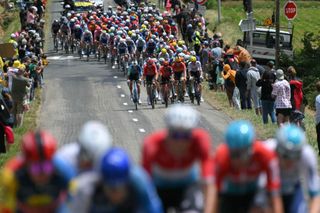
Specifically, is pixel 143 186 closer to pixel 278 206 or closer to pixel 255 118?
pixel 278 206

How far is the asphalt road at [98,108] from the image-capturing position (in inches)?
883

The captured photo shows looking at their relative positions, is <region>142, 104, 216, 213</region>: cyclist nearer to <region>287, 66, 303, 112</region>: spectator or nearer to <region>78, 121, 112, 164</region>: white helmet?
<region>78, 121, 112, 164</region>: white helmet

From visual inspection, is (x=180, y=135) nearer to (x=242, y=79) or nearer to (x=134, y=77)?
(x=242, y=79)

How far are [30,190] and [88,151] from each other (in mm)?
594

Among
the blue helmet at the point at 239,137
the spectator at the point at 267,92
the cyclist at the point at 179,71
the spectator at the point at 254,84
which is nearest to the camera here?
the blue helmet at the point at 239,137

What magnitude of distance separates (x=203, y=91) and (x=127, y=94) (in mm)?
2816

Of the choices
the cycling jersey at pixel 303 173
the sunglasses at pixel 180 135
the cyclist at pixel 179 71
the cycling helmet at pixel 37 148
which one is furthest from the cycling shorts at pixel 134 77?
the cycling helmet at pixel 37 148

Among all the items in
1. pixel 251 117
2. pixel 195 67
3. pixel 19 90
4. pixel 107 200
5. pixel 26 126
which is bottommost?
pixel 251 117

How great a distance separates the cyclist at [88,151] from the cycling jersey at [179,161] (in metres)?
0.66

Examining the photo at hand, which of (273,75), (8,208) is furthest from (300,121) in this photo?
(8,208)

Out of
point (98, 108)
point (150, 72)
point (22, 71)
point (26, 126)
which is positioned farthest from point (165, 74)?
point (22, 71)

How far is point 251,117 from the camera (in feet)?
80.2

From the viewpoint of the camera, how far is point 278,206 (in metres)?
8.28

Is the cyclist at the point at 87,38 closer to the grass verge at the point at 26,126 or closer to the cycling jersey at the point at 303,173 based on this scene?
the grass verge at the point at 26,126
